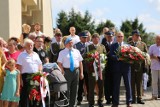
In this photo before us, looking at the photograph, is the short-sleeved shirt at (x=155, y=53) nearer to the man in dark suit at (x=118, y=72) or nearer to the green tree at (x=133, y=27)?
the man in dark suit at (x=118, y=72)

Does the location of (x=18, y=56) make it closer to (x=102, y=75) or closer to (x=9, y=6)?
(x=102, y=75)

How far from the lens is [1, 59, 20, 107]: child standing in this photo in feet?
31.6

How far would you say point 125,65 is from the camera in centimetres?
1138

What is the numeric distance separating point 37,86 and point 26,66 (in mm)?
555

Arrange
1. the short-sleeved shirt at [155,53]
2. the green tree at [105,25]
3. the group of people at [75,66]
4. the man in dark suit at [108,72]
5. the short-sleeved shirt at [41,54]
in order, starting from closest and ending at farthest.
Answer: the group of people at [75,66]
the short-sleeved shirt at [41,54]
the man in dark suit at [108,72]
the short-sleeved shirt at [155,53]
the green tree at [105,25]

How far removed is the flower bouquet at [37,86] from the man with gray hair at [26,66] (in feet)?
0.54

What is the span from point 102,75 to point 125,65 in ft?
2.57

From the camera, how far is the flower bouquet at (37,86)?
9.62 meters

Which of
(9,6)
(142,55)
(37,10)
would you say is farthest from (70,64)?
(37,10)

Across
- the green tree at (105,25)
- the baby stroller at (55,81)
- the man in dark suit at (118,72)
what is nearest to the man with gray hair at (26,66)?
the baby stroller at (55,81)

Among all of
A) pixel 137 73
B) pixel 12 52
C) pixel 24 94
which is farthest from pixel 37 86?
pixel 137 73

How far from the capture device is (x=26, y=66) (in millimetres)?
9828

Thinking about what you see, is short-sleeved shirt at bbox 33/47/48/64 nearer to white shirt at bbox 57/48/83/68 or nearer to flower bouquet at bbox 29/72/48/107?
white shirt at bbox 57/48/83/68

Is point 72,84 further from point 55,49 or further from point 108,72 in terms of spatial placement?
point 55,49
